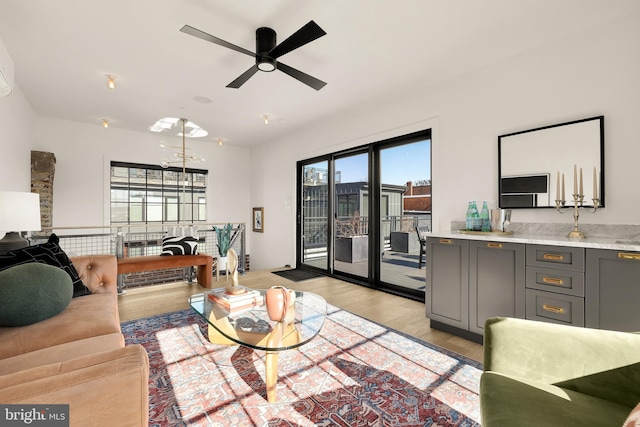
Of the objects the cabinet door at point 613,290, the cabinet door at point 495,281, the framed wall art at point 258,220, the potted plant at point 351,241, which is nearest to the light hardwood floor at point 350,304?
the cabinet door at point 495,281

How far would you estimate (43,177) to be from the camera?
4672 millimetres

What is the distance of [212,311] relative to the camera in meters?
2.20

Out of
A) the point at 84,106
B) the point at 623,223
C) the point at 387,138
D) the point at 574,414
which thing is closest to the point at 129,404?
the point at 574,414

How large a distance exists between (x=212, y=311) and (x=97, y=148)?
509 cm

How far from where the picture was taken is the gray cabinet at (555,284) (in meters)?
2.07

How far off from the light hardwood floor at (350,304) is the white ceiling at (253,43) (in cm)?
269

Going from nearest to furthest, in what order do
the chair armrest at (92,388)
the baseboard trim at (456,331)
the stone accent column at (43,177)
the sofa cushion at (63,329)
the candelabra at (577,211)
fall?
the chair armrest at (92,388) < the sofa cushion at (63,329) < the candelabra at (577,211) < the baseboard trim at (456,331) < the stone accent column at (43,177)

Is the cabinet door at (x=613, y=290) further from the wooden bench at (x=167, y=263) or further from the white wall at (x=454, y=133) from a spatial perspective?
the wooden bench at (x=167, y=263)

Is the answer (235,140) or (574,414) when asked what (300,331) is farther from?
(235,140)

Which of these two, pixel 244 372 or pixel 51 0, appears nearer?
pixel 244 372

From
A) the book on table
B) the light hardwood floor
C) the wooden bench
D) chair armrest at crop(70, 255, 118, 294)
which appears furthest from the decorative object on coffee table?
the wooden bench

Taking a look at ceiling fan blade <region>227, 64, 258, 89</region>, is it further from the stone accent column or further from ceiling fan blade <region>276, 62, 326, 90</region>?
the stone accent column

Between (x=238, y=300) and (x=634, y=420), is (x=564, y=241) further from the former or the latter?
A: (x=238, y=300)

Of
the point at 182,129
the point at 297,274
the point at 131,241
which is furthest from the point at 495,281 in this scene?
the point at 131,241
